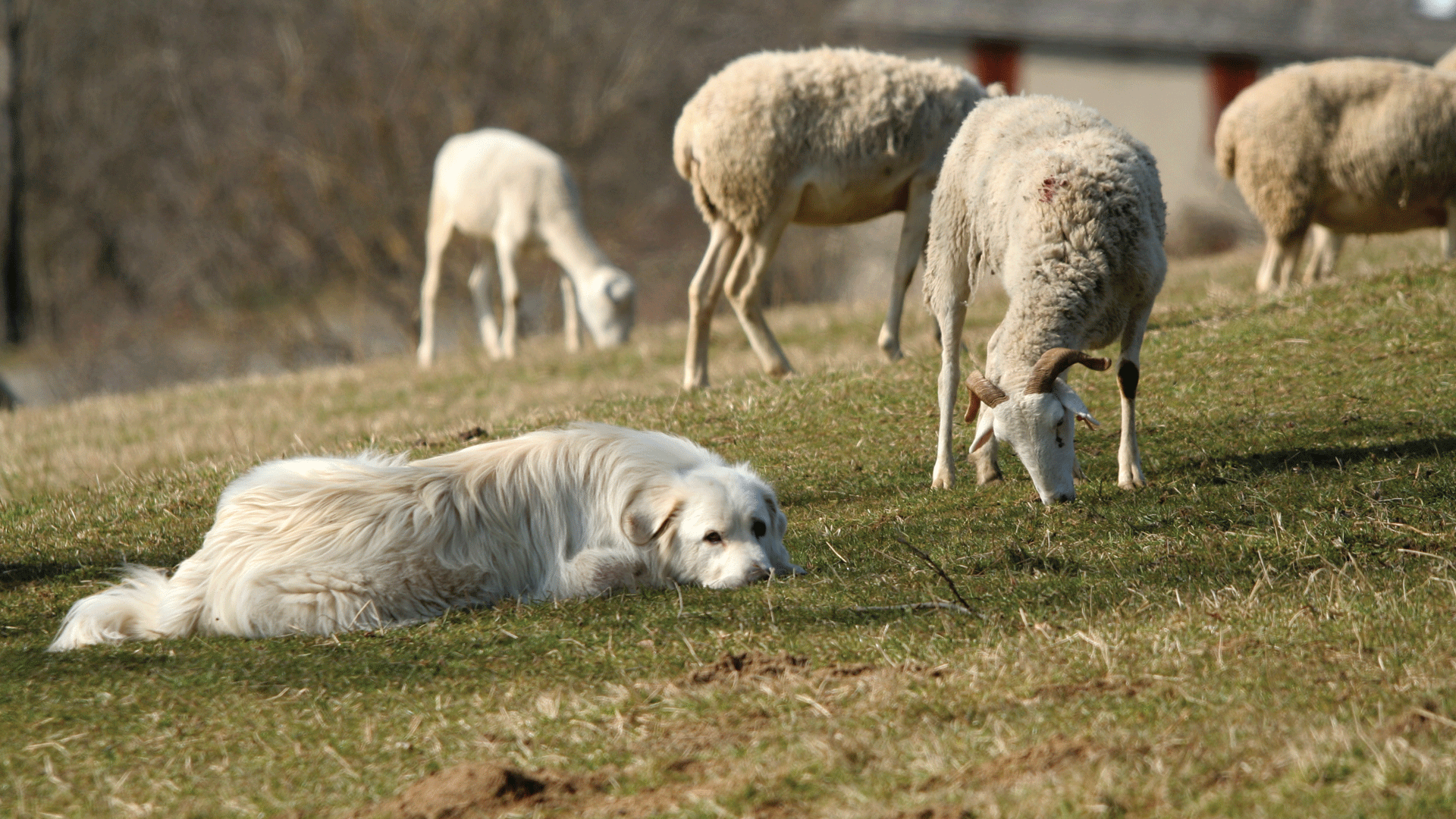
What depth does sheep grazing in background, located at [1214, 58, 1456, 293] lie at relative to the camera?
1137 centimetres

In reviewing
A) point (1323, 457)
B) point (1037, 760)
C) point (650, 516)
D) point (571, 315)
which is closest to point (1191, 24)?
point (571, 315)

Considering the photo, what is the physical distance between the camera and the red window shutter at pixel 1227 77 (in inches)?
1447

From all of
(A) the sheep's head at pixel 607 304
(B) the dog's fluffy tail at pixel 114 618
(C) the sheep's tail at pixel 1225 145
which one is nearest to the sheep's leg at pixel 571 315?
(A) the sheep's head at pixel 607 304

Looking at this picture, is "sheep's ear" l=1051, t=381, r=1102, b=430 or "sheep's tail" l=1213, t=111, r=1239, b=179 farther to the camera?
"sheep's tail" l=1213, t=111, r=1239, b=179

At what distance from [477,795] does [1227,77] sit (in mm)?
38873

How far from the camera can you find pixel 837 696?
3.80m

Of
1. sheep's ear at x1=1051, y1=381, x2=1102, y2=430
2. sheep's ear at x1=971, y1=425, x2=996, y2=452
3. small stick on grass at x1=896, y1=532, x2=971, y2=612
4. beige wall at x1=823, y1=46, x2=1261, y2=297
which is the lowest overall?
small stick on grass at x1=896, y1=532, x2=971, y2=612

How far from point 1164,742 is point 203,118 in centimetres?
2726

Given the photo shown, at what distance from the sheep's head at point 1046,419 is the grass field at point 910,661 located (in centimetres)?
18

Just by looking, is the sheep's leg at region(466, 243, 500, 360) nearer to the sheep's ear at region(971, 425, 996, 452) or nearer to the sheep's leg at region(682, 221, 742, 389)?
the sheep's leg at region(682, 221, 742, 389)

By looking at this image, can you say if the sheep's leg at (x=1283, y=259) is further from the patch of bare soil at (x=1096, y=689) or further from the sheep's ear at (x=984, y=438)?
the patch of bare soil at (x=1096, y=689)

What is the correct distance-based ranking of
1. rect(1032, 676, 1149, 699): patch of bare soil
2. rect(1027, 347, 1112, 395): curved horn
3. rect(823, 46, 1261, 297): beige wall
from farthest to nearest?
rect(823, 46, 1261, 297): beige wall → rect(1027, 347, 1112, 395): curved horn → rect(1032, 676, 1149, 699): patch of bare soil

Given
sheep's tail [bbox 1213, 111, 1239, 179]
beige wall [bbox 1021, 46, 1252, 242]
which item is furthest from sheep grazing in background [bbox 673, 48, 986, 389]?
beige wall [bbox 1021, 46, 1252, 242]

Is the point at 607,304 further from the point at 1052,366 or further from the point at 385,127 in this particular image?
the point at 1052,366
